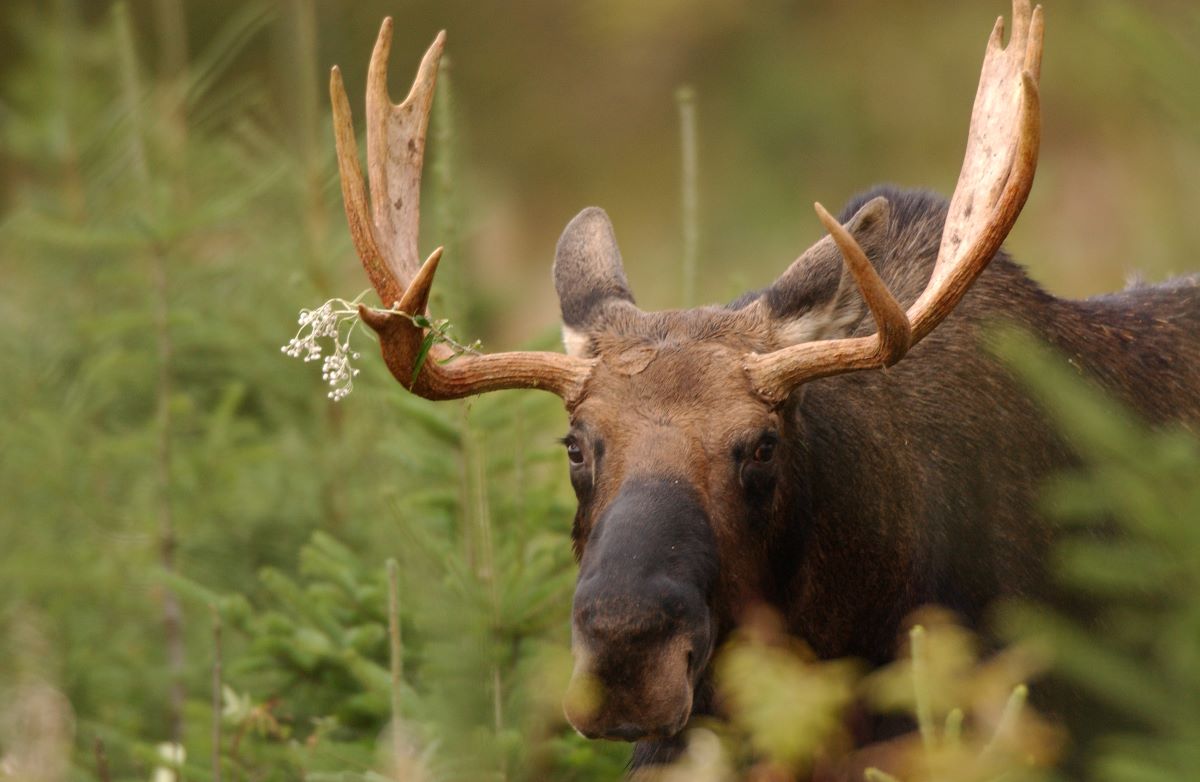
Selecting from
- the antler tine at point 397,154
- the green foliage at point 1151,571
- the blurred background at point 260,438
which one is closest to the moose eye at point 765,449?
the blurred background at point 260,438

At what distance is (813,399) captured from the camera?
184 inches

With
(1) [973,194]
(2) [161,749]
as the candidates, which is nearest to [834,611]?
(1) [973,194]

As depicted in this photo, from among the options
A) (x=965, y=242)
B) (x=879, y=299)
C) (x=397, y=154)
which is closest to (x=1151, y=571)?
(x=879, y=299)

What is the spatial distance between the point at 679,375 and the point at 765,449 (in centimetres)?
31

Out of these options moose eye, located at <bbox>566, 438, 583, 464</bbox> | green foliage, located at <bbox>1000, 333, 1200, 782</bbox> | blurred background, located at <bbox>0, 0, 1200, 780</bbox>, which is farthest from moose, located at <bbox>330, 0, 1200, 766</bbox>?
green foliage, located at <bbox>1000, 333, 1200, 782</bbox>

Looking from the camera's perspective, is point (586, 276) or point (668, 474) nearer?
point (668, 474)

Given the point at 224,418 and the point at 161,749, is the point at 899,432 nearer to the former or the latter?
the point at 161,749

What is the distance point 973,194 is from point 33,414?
457 cm

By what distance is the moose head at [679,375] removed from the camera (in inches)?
147

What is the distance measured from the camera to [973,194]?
13.7ft

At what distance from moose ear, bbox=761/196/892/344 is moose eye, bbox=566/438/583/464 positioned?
675 millimetres

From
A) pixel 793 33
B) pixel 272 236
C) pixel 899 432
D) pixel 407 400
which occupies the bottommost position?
pixel 899 432

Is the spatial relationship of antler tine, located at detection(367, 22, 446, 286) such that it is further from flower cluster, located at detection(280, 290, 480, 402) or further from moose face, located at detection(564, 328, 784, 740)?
moose face, located at detection(564, 328, 784, 740)

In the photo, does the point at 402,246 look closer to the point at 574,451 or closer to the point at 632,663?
the point at 574,451
